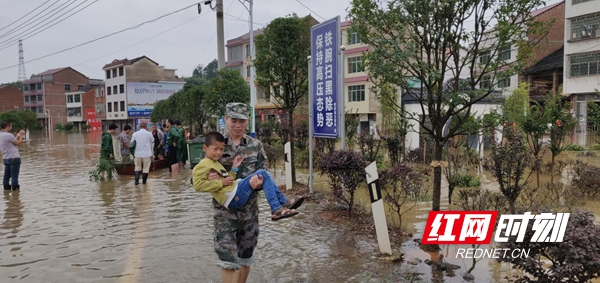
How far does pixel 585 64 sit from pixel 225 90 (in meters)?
22.0

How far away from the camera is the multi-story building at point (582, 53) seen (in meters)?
26.0

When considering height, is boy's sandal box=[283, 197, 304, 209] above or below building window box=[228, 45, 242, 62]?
below

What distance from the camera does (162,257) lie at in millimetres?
5195

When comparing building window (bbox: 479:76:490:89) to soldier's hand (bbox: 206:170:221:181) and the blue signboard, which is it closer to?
the blue signboard

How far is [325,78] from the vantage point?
812cm

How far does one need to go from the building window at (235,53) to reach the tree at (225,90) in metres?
26.2

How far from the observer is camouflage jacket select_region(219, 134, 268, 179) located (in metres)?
3.62

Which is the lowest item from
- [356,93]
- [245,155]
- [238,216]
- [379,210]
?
[379,210]

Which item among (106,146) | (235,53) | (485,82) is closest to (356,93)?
(235,53)

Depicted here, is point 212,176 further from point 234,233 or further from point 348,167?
point 348,167

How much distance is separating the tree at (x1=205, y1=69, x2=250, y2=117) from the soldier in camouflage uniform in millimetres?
17187

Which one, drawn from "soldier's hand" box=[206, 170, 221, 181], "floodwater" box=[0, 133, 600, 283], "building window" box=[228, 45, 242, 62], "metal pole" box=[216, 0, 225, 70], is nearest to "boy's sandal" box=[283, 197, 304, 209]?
"soldier's hand" box=[206, 170, 221, 181]

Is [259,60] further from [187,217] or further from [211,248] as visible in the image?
[211,248]

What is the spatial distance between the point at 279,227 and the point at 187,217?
176 cm
